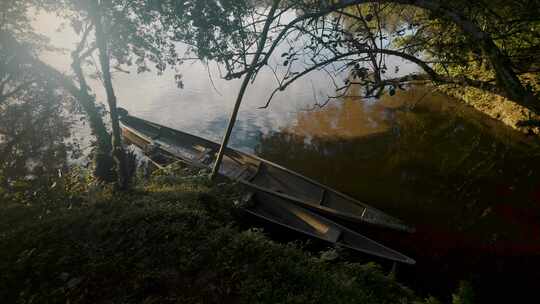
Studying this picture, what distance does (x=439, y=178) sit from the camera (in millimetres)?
11570

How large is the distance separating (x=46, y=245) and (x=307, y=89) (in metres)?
20.0

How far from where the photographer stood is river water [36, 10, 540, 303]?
7.96m

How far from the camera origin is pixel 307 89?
2261cm

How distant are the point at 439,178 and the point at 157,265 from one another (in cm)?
1111

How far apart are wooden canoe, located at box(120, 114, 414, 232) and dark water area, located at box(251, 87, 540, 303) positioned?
2.95 feet

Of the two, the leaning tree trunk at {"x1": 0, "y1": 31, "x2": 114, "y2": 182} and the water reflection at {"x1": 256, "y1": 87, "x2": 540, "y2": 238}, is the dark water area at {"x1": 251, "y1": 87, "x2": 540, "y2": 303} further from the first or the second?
the leaning tree trunk at {"x1": 0, "y1": 31, "x2": 114, "y2": 182}

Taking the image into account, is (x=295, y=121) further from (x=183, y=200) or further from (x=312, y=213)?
(x=183, y=200)

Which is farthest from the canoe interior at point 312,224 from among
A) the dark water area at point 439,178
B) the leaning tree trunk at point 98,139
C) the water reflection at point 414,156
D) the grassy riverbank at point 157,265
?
the leaning tree trunk at point 98,139

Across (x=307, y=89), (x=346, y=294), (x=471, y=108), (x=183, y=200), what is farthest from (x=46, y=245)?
(x=471, y=108)

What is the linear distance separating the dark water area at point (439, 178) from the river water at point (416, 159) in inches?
1.4

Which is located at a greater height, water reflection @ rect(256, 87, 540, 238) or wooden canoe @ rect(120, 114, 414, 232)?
water reflection @ rect(256, 87, 540, 238)

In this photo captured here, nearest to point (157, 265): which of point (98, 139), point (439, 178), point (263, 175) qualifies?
point (263, 175)

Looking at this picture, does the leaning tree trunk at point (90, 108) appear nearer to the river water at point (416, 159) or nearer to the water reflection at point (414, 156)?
the river water at point (416, 159)

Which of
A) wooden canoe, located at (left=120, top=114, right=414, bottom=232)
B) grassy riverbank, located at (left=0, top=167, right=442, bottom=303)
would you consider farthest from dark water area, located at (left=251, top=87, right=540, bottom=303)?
grassy riverbank, located at (left=0, top=167, right=442, bottom=303)
